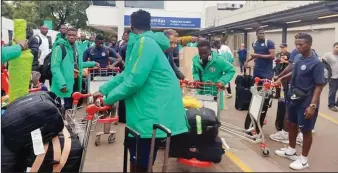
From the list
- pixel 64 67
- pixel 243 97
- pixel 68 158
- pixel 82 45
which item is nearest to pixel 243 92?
pixel 243 97

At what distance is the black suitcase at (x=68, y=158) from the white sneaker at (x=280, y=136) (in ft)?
12.6

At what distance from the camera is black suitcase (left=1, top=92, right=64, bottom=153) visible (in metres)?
2.84

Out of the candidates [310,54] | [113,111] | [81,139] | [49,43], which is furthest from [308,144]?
[49,43]

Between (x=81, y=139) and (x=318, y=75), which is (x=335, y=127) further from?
(x=81, y=139)

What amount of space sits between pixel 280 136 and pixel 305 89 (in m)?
1.70

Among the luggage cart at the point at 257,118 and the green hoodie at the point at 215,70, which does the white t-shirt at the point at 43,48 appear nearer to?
the green hoodie at the point at 215,70

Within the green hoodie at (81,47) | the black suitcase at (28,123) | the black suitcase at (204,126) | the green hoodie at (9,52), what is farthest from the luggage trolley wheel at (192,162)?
the green hoodie at (81,47)

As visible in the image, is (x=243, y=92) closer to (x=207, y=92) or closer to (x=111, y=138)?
(x=207, y=92)

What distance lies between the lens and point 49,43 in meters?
9.27

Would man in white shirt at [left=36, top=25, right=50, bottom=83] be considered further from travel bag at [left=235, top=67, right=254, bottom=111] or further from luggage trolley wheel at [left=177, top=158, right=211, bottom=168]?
luggage trolley wheel at [left=177, top=158, right=211, bottom=168]

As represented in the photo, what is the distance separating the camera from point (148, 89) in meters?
2.72

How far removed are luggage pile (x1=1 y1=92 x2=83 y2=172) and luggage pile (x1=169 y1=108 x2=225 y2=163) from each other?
0.99m

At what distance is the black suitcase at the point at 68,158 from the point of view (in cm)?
289

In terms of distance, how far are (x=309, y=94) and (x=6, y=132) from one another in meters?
3.39
